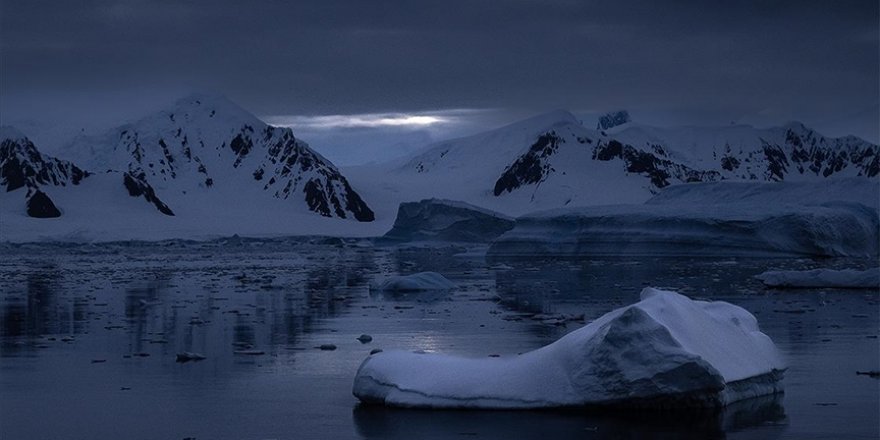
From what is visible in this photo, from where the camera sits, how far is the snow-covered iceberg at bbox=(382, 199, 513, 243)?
68.6 meters

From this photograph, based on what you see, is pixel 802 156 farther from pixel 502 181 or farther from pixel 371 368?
pixel 371 368

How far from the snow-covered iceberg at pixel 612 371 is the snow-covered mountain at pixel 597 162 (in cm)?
11200

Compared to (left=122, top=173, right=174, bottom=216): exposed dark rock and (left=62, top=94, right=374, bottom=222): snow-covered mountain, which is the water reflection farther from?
(left=62, top=94, right=374, bottom=222): snow-covered mountain

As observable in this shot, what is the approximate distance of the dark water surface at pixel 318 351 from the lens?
957cm

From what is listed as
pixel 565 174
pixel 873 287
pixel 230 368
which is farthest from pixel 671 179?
pixel 230 368

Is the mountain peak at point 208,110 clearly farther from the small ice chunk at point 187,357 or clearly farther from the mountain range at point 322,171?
the small ice chunk at point 187,357

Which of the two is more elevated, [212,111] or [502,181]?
[212,111]

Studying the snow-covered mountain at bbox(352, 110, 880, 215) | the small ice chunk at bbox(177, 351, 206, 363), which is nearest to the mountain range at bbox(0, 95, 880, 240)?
the snow-covered mountain at bbox(352, 110, 880, 215)

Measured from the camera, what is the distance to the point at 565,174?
140 m

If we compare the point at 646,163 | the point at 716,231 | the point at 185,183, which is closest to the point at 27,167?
the point at 185,183

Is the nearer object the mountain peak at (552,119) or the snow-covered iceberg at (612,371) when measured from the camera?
the snow-covered iceberg at (612,371)

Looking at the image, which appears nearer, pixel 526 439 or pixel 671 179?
pixel 526 439

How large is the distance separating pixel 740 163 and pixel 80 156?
8405 cm

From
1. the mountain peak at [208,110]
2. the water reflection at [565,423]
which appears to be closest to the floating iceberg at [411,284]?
the water reflection at [565,423]
